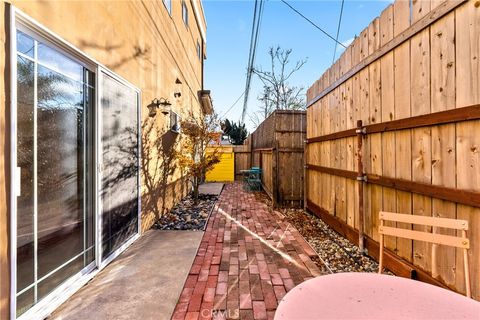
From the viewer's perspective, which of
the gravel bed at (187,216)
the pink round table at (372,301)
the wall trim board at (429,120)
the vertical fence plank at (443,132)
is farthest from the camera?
the gravel bed at (187,216)

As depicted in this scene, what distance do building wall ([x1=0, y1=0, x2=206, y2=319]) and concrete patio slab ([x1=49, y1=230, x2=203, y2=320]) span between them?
1.98 feet

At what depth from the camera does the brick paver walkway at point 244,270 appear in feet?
6.72

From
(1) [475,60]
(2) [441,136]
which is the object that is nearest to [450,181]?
(2) [441,136]

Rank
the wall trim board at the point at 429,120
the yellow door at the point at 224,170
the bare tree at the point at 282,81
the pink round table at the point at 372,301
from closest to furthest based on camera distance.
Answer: the pink round table at the point at 372,301, the wall trim board at the point at 429,120, the yellow door at the point at 224,170, the bare tree at the point at 282,81

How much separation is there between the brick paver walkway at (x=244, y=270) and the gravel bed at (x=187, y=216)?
353mm

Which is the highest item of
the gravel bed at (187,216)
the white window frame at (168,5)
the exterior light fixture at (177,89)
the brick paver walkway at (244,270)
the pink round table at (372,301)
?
the white window frame at (168,5)

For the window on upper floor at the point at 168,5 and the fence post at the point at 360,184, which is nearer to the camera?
the fence post at the point at 360,184

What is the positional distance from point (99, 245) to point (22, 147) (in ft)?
4.52

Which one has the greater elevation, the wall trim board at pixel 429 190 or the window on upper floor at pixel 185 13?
the window on upper floor at pixel 185 13

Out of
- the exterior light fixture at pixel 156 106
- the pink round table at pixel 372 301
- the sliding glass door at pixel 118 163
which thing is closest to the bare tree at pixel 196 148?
the exterior light fixture at pixel 156 106

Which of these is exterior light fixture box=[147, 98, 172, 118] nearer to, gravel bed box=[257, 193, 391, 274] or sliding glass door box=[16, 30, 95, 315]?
sliding glass door box=[16, 30, 95, 315]

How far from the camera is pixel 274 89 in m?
17.1

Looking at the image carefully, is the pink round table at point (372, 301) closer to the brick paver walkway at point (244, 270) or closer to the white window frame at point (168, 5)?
the brick paver walkway at point (244, 270)

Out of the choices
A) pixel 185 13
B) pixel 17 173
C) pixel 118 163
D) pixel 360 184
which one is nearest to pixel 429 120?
pixel 360 184
